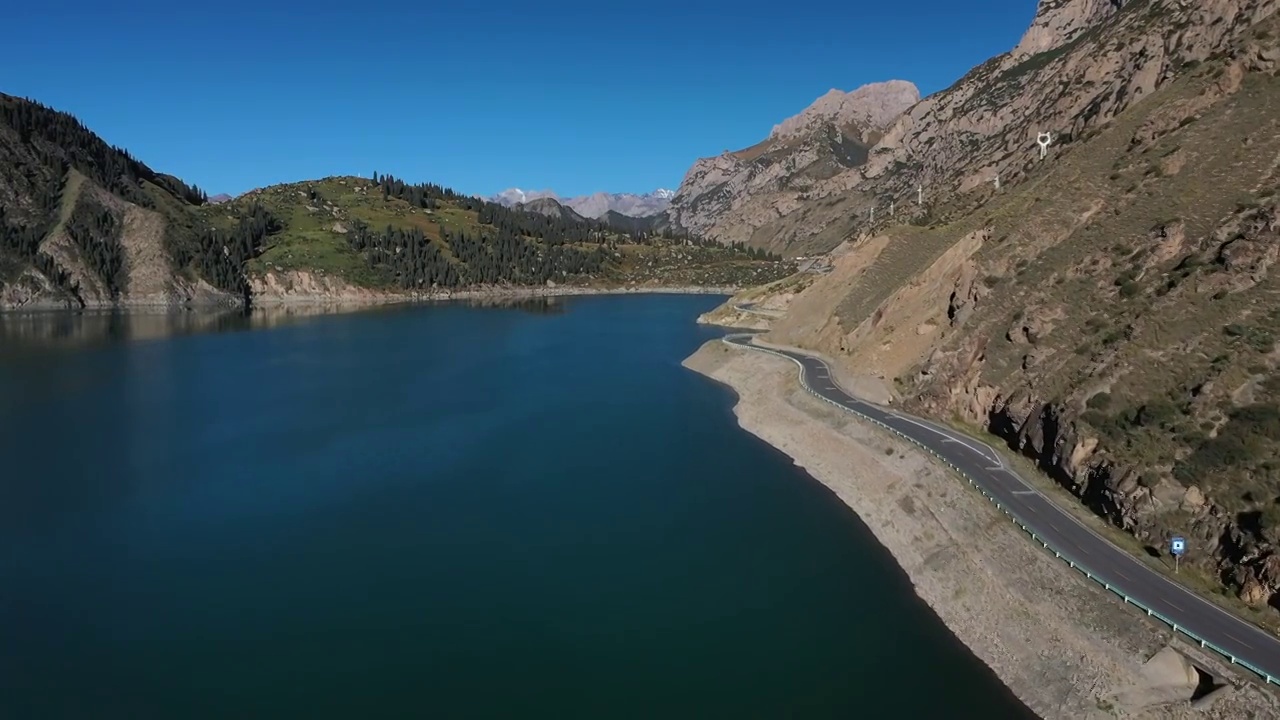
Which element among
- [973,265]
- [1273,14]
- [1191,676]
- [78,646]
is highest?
[1273,14]

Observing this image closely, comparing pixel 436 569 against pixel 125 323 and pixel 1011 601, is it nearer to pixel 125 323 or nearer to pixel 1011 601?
pixel 1011 601

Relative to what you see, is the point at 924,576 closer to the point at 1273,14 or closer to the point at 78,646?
the point at 78,646

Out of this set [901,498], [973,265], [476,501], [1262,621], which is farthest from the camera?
[973,265]

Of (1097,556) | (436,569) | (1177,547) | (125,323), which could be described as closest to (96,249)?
(125,323)

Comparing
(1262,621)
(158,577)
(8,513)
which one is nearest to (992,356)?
(1262,621)

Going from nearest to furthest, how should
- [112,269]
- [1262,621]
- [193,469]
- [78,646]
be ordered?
[1262,621] → [78,646] → [193,469] → [112,269]

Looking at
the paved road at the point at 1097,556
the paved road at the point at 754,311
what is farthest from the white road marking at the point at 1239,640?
the paved road at the point at 754,311

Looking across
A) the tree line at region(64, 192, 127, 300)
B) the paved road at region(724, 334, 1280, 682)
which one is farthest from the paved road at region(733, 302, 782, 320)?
the tree line at region(64, 192, 127, 300)

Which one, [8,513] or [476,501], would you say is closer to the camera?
[8,513]

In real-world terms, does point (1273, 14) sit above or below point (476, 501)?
above
